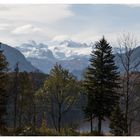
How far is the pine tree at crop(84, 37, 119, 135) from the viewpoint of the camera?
83.5 feet

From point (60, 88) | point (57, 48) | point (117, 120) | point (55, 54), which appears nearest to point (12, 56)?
point (57, 48)

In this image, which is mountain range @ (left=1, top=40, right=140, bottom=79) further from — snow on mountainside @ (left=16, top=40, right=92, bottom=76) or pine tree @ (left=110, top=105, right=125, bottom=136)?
pine tree @ (left=110, top=105, right=125, bottom=136)

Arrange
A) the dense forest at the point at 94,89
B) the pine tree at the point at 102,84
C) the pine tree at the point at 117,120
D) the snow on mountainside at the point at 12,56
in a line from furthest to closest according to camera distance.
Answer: the snow on mountainside at the point at 12,56 < the pine tree at the point at 102,84 < the dense forest at the point at 94,89 < the pine tree at the point at 117,120

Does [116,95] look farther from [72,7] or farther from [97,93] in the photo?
[72,7]

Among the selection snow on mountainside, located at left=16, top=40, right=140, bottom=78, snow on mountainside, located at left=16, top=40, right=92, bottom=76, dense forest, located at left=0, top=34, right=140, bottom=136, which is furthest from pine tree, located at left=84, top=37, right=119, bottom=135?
snow on mountainside, located at left=16, top=40, right=92, bottom=76

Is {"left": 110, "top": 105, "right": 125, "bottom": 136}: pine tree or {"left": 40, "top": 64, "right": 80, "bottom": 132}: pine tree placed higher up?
{"left": 40, "top": 64, "right": 80, "bottom": 132}: pine tree

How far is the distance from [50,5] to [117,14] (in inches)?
116

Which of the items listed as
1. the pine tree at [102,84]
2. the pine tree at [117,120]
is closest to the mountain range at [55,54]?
the pine tree at [102,84]

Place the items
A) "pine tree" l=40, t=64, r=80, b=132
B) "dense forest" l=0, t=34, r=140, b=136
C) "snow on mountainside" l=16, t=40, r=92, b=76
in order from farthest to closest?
1. "snow on mountainside" l=16, t=40, r=92, b=76
2. "pine tree" l=40, t=64, r=80, b=132
3. "dense forest" l=0, t=34, r=140, b=136

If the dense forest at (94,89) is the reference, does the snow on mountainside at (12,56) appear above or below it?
above

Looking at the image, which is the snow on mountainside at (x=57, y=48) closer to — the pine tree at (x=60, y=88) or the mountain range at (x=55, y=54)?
the mountain range at (x=55, y=54)

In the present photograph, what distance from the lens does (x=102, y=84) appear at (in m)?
25.5

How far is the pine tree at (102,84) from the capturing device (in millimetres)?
25453

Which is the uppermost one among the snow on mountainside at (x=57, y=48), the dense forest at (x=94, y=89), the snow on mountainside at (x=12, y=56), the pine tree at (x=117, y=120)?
the snow on mountainside at (x=57, y=48)
